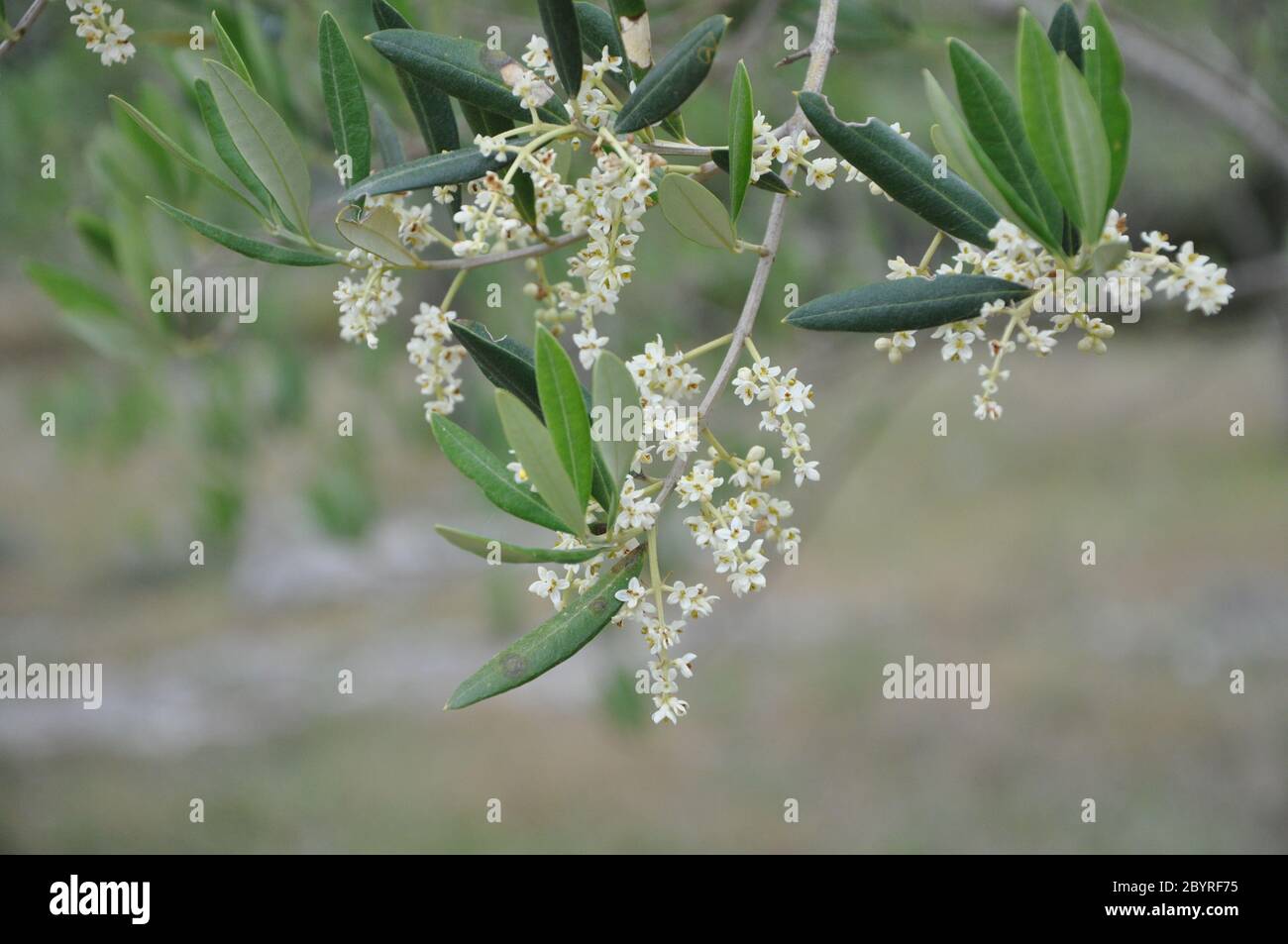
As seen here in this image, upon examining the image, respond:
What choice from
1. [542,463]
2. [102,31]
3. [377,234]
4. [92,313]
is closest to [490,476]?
[542,463]

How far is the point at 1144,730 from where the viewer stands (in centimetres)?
558

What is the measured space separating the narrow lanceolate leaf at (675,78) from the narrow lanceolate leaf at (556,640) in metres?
0.32

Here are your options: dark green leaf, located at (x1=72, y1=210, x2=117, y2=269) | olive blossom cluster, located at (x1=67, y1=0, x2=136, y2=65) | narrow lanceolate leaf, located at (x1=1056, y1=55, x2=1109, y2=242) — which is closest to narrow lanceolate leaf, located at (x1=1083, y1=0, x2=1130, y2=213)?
narrow lanceolate leaf, located at (x1=1056, y1=55, x2=1109, y2=242)

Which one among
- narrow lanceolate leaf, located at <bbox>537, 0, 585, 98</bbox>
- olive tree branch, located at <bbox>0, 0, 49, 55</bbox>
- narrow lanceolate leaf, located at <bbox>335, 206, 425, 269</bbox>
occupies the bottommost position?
narrow lanceolate leaf, located at <bbox>335, 206, 425, 269</bbox>

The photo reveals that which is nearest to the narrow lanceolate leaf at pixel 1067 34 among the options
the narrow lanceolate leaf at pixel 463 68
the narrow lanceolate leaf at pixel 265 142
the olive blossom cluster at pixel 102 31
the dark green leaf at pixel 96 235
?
the narrow lanceolate leaf at pixel 463 68

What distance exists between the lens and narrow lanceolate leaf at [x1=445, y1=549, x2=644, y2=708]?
2.55 feet

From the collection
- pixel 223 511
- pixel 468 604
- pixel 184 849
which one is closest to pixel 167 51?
pixel 223 511

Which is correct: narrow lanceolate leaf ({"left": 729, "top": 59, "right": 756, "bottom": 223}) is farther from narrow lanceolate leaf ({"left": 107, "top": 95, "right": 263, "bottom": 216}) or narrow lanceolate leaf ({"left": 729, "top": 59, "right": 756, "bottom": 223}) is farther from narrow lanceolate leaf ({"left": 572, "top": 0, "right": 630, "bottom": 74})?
narrow lanceolate leaf ({"left": 107, "top": 95, "right": 263, "bottom": 216})

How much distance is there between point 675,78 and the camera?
0.81m

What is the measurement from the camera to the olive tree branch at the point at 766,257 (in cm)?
80

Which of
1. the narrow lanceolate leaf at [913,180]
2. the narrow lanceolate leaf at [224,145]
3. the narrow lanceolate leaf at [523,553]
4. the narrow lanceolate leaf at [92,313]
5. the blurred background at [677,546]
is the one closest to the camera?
the narrow lanceolate leaf at [523,553]

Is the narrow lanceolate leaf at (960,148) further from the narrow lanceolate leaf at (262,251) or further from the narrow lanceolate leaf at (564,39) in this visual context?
the narrow lanceolate leaf at (262,251)

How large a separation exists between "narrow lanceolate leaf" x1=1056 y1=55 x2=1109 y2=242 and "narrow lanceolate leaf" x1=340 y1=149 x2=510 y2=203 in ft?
1.37

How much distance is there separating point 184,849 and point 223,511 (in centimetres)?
352
